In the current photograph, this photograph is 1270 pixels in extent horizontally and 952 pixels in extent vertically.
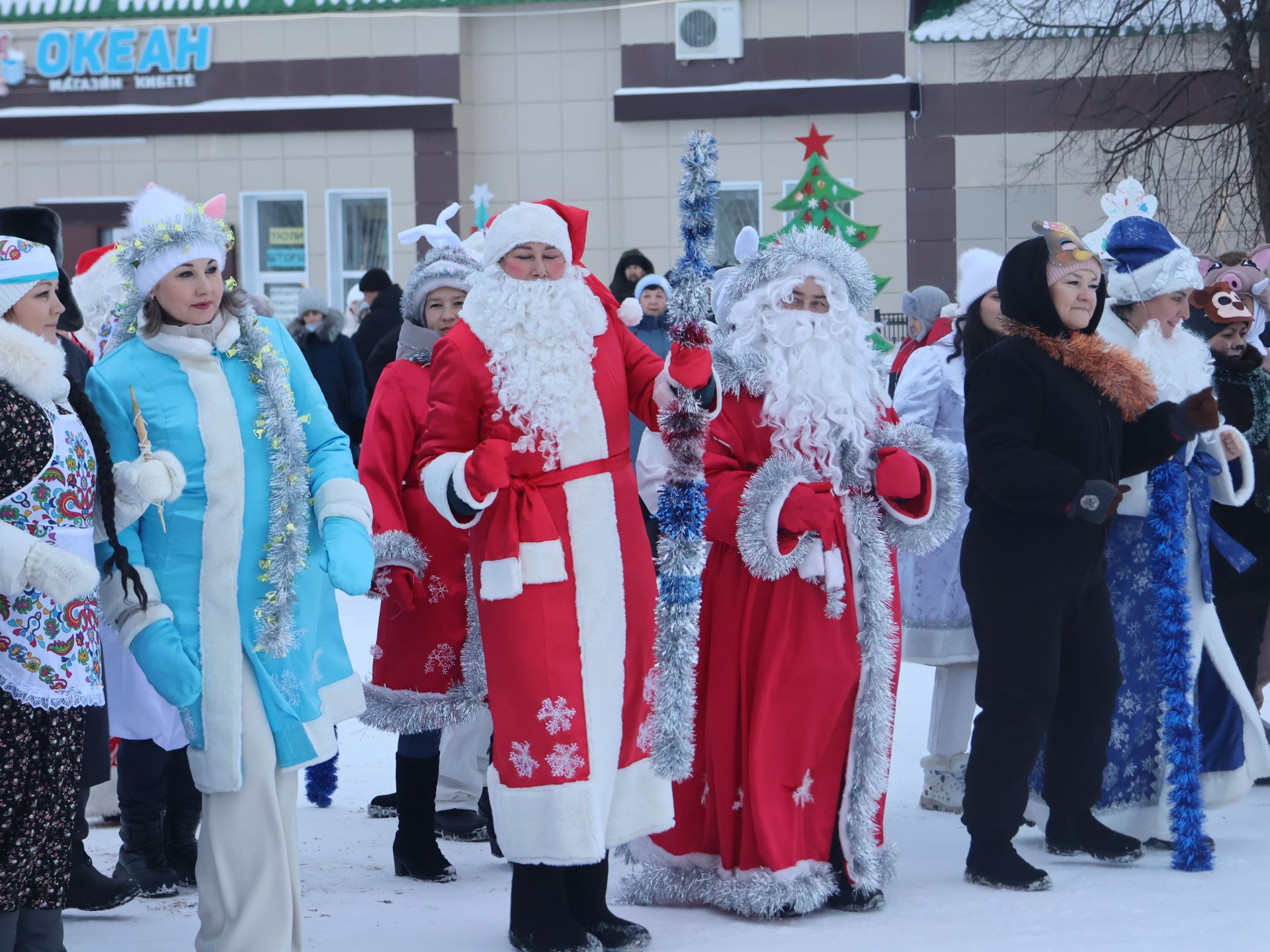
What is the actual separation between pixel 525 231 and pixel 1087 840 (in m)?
2.54

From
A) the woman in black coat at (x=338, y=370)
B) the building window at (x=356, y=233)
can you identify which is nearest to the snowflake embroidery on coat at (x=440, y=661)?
the woman in black coat at (x=338, y=370)

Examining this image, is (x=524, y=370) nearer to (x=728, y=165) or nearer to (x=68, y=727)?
(x=68, y=727)

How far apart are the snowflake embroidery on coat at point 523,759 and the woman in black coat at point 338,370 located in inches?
268

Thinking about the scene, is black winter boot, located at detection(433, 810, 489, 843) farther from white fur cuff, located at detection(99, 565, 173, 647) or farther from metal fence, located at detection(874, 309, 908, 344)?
metal fence, located at detection(874, 309, 908, 344)

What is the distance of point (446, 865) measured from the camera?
4.87 m

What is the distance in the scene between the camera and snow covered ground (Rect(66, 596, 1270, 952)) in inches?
161

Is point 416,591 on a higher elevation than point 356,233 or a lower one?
lower

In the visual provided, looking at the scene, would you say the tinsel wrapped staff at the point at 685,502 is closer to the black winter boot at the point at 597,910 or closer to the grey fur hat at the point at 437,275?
the black winter boot at the point at 597,910

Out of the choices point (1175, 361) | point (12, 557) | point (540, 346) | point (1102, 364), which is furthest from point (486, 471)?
point (1175, 361)

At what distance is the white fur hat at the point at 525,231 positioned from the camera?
161 inches

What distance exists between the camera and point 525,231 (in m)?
4.08

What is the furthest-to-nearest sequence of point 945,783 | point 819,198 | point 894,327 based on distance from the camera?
point 894,327
point 819,198
point 945,783

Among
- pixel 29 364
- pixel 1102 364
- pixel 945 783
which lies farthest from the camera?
pixel 945 783

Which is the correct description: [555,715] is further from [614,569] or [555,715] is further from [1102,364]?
[1102,364]
